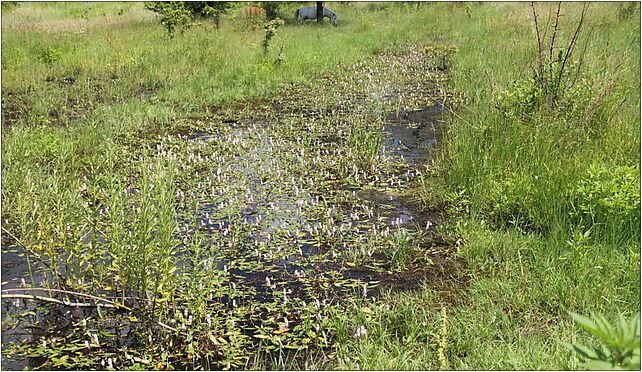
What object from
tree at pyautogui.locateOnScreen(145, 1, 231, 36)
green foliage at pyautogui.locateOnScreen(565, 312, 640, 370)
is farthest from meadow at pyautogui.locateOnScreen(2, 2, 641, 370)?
tree at pyautogui.locateOnScreen(145, 1, 231, 36)

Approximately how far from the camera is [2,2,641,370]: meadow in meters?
3.30

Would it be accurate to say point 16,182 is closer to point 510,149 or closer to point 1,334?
point 1,334

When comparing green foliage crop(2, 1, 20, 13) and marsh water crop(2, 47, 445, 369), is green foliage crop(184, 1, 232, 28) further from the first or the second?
marsh water crop(2, 47, 445, 369)

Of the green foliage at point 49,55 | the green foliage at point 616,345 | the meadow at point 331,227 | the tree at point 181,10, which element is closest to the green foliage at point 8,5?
the tree at point 181,10

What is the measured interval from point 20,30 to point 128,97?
26.5ft

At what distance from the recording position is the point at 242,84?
1116cm

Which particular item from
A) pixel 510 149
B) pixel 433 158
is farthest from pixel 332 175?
pixel 510 149

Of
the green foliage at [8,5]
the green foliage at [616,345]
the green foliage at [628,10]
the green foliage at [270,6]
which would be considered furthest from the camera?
the green foliage at [8,5]

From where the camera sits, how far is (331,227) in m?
4.99

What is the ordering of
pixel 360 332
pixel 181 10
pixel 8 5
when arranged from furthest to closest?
pixel 8 5 → pixel 181 10 → pixel 360 332

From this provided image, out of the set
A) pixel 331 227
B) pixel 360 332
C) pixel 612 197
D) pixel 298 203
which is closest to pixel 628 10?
pixel 612 197

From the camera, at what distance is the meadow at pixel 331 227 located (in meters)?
3.30

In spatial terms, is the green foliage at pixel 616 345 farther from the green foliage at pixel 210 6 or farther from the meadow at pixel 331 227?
the green foliage at pixel 210 6

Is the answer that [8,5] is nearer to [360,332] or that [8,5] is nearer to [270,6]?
[270,6]
